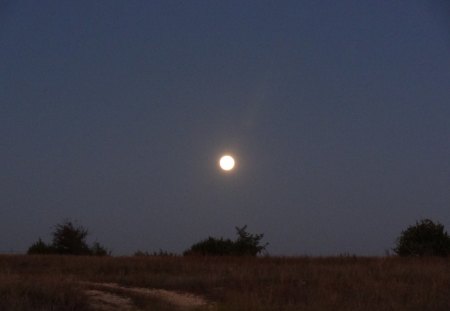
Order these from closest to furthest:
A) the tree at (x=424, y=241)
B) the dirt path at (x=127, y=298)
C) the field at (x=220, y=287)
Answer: the field at (x=220, y=287) < the dirt path at (x=127, y=298) < the tree at (x=424, y=241)

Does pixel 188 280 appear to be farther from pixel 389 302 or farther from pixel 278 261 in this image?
pixel 278 261

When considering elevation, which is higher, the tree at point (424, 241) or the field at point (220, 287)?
the tree at point (424, 241)

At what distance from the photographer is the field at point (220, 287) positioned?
16.6 m

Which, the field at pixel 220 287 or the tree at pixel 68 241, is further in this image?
the tree at pixel 68 241

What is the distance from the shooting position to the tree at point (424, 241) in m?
40.0

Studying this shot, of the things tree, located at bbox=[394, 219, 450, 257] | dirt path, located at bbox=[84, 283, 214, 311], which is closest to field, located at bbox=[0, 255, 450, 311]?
dirt path, located at bbox=[84, 283, 214, 311]

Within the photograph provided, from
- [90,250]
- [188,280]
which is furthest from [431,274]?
[90,250]

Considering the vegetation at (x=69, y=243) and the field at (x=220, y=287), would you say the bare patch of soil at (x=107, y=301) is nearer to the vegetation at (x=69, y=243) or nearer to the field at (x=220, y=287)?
the field at (x=220, y=287)

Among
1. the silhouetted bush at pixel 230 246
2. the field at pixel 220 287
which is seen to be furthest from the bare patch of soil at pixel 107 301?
the silhouetted bush at pixel 230 246

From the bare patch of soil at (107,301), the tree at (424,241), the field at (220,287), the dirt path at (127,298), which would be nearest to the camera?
the field at (220,287)

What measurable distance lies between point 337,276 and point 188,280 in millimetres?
4732

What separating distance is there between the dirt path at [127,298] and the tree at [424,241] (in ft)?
76.0

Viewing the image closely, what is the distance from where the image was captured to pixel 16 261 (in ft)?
94.7

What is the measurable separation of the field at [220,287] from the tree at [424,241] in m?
12.3
